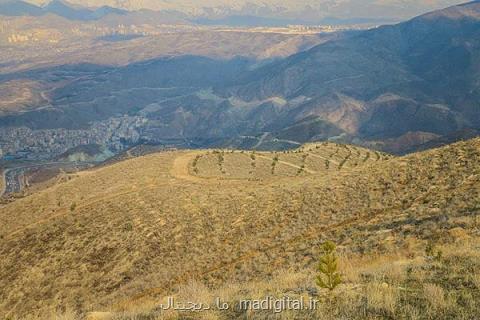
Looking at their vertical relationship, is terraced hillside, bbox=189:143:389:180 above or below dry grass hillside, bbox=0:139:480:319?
below

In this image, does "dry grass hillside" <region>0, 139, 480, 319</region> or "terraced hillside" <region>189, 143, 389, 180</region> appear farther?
"terraced hillside" <region>189, 143, 389, 180</region>

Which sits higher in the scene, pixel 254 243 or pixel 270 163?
pixel 254 243

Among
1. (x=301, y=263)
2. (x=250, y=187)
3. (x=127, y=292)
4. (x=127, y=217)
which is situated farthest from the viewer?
(x=250, y=187)

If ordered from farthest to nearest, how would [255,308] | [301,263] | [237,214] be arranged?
[237,214], [301,263], [255,308]

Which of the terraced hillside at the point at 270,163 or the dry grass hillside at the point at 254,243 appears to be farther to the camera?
the terraced hillside at the point at 270,163

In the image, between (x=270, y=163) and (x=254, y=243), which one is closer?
(x=254, y=243)

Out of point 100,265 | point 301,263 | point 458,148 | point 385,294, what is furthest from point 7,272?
point 458,148

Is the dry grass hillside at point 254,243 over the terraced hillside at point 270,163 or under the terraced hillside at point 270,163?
over

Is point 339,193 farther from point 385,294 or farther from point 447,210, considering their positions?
point 385,294
